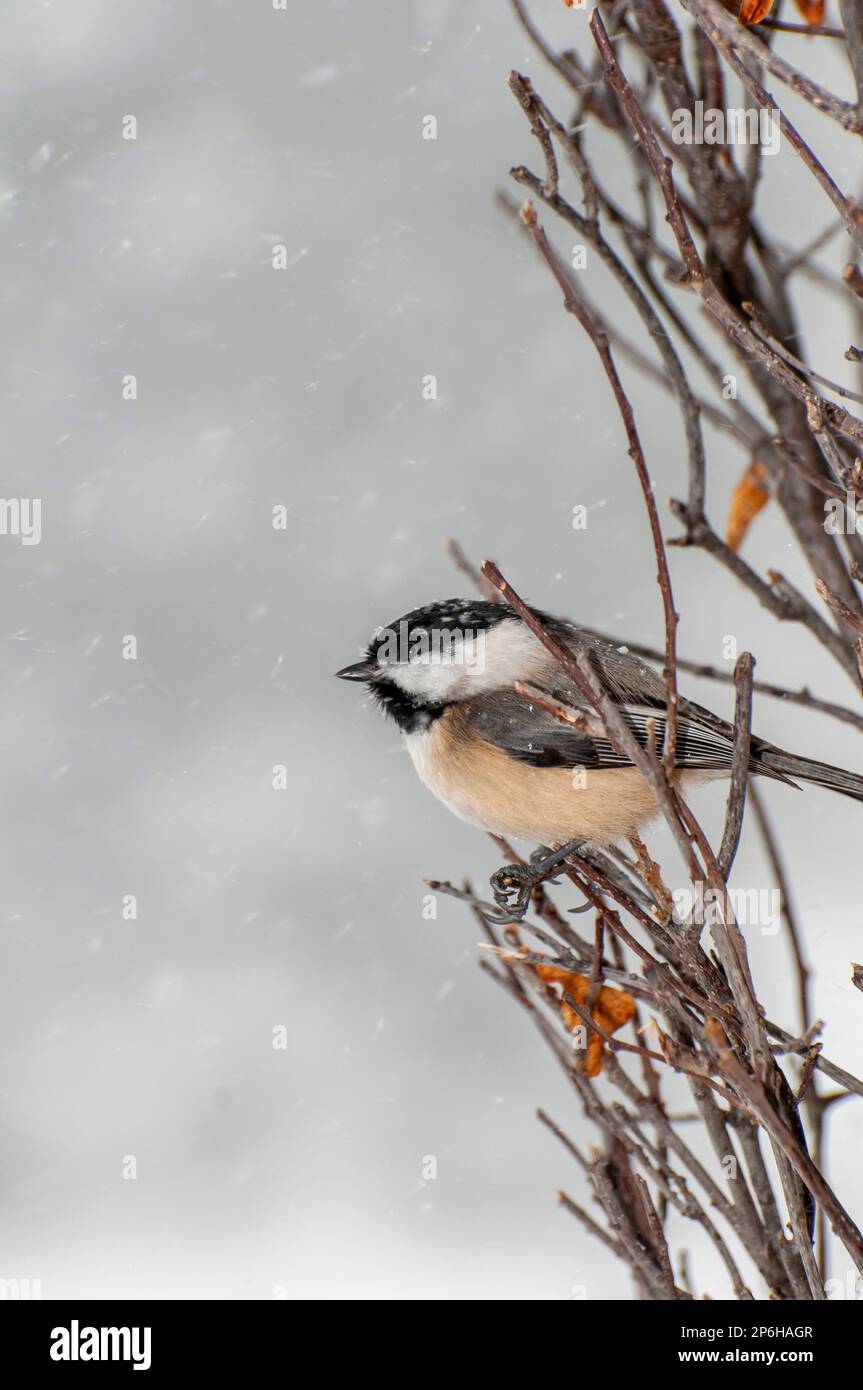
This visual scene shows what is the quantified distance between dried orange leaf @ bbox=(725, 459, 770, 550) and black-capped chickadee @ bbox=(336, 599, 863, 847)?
8.0 inches

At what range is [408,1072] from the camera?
10.3 ft

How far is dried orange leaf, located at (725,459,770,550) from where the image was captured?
4.57 feet

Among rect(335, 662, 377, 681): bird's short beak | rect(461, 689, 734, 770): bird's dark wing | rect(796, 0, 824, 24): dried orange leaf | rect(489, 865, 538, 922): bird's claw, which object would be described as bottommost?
rect(489, 865, 538, 922): bird's claw

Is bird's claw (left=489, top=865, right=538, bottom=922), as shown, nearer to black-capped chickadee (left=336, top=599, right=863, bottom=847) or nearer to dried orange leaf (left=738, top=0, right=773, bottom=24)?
black-capped chickadee (left=336, top=599, right=863, bottom=847)

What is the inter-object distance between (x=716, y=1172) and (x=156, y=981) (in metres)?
1.43

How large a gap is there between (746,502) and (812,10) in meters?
0.50

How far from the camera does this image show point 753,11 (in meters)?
1.06

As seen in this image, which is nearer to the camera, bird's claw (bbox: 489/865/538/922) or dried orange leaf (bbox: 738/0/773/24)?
dried orange leaf (bbox: 738/0/773/24)

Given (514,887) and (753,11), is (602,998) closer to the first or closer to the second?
(514,887)

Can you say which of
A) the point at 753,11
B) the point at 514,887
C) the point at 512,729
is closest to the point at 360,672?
the point at 512,729

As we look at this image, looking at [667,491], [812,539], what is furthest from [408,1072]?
[812,539]

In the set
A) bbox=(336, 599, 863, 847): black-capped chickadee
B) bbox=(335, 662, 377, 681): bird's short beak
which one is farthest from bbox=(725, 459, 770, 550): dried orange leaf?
bbox=(335, 662, 377, 681): bird's short beak
